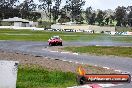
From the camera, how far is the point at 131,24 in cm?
19012

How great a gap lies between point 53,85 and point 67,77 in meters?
2.32

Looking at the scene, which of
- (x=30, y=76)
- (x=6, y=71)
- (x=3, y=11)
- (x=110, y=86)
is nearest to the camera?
(x=6, y=71)

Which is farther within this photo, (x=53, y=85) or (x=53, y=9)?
(x=53, y=9)

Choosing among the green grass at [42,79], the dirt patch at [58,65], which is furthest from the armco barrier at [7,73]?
the dirt patch at [58,65]

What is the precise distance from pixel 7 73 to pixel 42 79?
12.5 ft

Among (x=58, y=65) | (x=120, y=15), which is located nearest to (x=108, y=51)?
(x=58, y=65)

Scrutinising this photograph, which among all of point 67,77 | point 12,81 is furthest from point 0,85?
point 67,77

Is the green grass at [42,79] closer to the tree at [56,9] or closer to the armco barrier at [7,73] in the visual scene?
the armco barrier at [7,73]

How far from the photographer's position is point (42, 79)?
1404cm

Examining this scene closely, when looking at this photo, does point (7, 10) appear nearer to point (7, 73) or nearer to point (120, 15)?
point (120, 15)

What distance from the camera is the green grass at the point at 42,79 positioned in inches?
497

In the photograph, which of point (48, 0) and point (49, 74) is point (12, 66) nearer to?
point (49, 74)

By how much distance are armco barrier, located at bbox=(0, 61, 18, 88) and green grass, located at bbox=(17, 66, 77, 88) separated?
156cm

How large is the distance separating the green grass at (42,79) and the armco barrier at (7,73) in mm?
1561
